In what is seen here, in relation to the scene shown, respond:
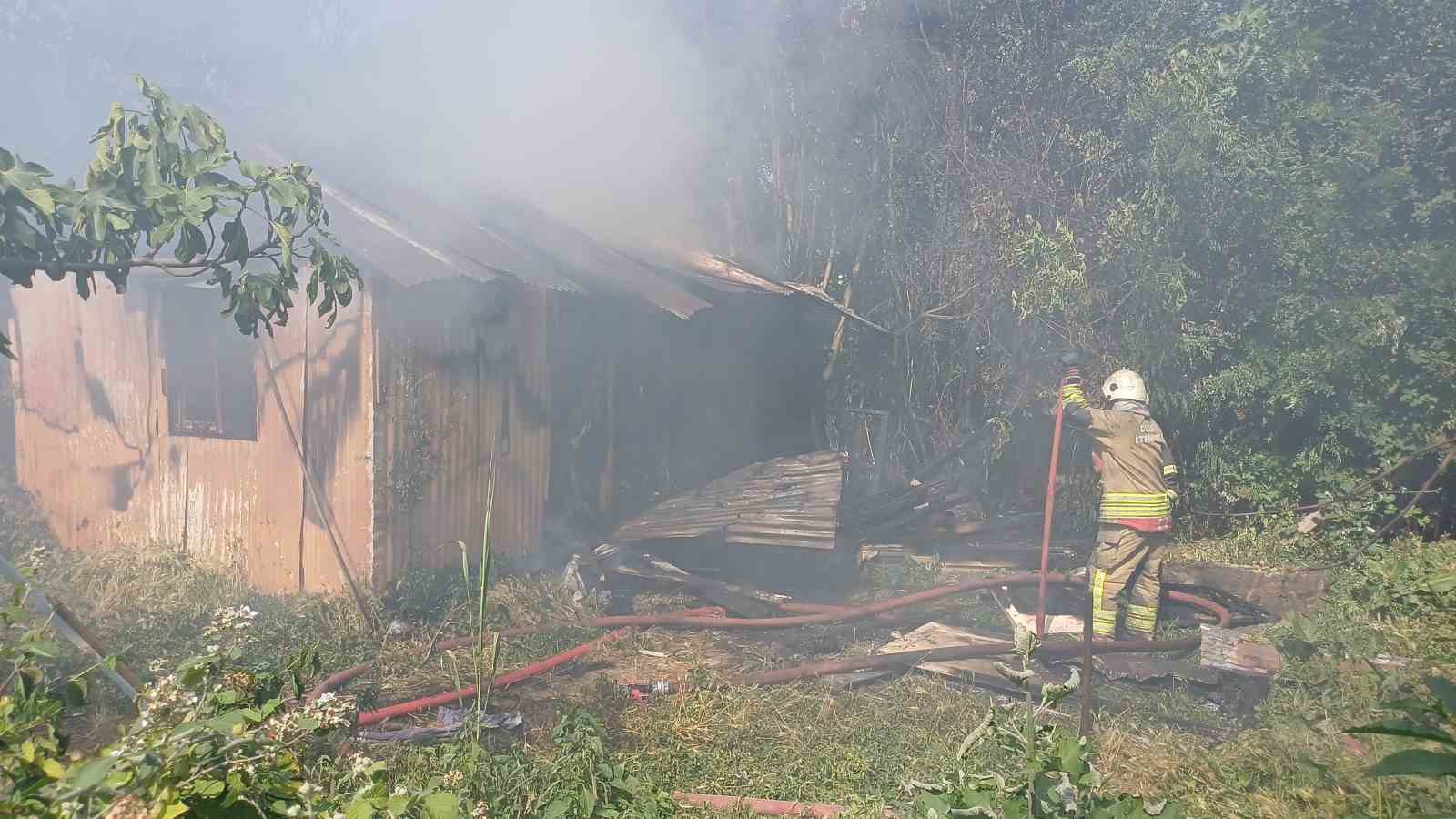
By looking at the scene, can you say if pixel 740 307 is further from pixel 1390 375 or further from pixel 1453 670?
pixel 1453 670

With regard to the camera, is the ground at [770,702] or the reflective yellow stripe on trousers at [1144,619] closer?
the ground at [770,702]

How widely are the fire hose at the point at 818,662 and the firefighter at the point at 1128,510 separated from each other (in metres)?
0.47

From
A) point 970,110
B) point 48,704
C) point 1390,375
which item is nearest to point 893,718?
point 48,704

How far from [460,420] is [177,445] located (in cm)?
234

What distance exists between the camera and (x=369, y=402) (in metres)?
6.71

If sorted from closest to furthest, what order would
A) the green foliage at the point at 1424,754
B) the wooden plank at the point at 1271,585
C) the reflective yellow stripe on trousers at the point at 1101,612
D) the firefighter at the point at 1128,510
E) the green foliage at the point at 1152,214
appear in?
the green foliage at the point at 1424,754
the reflective yellow stripe on trousers at the point at 1101,612
the firefighter at the point at 1128,510
the wooden plank at the point at 1271,585
the green foliage at the point at 1152,214

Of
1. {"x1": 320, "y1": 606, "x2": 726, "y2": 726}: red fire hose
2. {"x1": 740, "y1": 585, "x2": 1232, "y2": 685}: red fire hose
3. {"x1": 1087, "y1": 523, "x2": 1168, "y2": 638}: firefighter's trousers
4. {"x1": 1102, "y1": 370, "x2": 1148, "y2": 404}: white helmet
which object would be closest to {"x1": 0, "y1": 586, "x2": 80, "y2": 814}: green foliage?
{"x1": 320, "y1": 606, "x2": 726, "y2": 726}: red fire hose

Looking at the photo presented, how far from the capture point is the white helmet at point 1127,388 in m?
7.26

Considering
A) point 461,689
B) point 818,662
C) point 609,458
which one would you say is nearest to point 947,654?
point 818,662

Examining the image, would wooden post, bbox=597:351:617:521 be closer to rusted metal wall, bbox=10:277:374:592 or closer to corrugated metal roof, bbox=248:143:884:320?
corrugated metal roof, bbox=248:143:884:320

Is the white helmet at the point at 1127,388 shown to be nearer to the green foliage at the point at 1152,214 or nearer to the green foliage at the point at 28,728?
the green foliage at the point at 1152,214

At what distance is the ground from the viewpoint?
386 centimetres

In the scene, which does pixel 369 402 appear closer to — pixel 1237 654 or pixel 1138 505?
pixel 1138 505

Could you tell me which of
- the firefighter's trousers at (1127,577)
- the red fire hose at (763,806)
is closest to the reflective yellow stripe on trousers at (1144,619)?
the firefighter's trousers at (1127,577)
